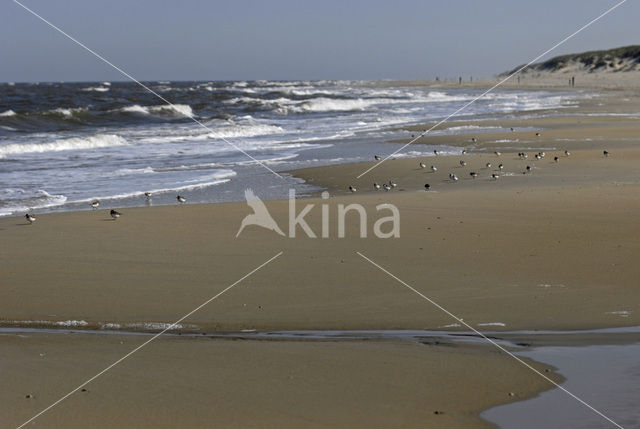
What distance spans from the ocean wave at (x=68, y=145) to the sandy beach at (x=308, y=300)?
12405 millimetres

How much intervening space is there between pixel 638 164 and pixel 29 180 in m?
11.3

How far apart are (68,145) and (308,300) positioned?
18655 millimetres

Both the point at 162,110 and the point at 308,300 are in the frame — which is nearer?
the point at 308,300

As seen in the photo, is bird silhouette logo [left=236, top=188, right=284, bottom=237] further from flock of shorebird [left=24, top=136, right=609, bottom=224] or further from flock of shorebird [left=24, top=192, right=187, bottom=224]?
flock of shorebird [left=24, top=136, right=609, bottom=224]

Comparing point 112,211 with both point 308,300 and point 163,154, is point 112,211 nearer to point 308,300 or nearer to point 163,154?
point 308,300

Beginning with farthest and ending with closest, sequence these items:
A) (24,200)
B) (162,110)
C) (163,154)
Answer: (162,110), (163,154), (24,200)

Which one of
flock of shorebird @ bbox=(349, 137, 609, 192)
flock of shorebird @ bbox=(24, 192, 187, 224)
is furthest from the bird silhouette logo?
flock of shorebird @ bbox=(349, 137, 609, 192)

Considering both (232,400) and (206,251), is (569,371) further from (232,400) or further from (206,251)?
(206,251)

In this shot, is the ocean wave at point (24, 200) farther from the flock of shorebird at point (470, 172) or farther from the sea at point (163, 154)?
the flock of shorebird at point (470, 172)

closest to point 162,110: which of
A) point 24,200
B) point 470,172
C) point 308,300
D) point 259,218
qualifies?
point 470,172

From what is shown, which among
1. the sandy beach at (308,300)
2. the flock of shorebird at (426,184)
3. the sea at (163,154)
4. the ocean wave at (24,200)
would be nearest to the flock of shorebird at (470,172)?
the flock of shorebird at (426,184)

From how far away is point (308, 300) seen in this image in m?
6.82

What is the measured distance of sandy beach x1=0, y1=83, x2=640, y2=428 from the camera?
4734mm

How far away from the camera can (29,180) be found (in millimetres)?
15273
